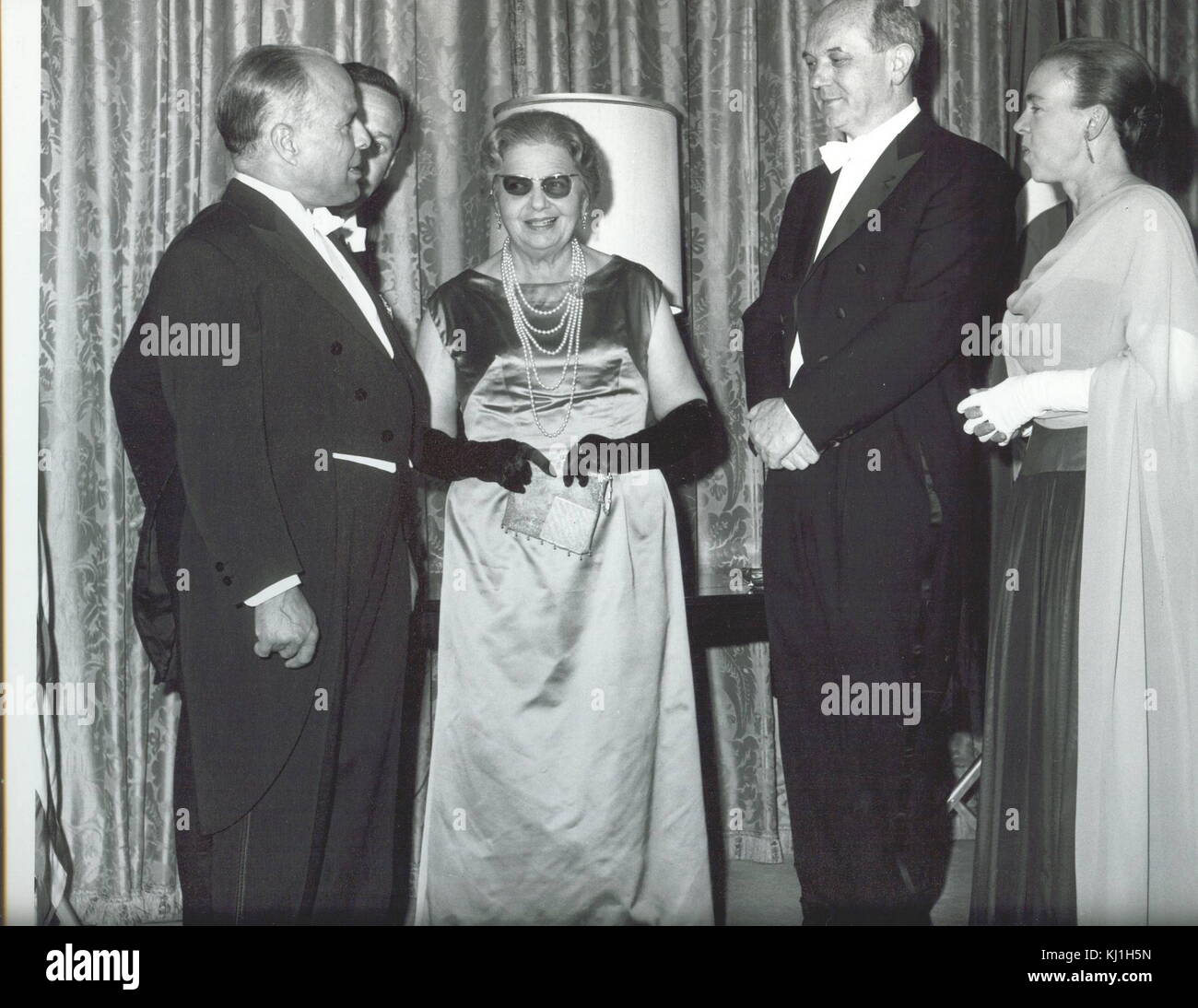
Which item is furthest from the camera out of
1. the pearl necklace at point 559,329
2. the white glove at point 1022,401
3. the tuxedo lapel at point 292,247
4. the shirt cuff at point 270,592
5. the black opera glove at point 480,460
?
the pearl necklace at point 559,329

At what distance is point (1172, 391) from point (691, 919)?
1170mm

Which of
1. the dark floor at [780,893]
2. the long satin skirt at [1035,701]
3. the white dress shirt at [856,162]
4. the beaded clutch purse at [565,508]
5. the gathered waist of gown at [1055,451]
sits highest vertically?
the white dress shirt at [856,162]

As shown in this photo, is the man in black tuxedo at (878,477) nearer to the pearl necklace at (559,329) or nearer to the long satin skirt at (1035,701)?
the long satin skirt at (1035,701)

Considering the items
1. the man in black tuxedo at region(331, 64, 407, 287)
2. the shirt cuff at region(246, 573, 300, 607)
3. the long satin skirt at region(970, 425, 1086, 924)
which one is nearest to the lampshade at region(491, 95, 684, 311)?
the man in black tuxedo at region(331, 64, 407, 287)

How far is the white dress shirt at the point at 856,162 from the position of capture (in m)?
1.84

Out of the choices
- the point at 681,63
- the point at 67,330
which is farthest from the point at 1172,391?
the point at 67,330

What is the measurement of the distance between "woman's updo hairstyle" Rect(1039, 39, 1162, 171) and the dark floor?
138cm

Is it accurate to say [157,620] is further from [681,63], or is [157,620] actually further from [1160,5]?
[1160,5]

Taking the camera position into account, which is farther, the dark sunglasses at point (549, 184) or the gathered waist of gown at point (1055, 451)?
the dark sunglasses at point (549, 184)

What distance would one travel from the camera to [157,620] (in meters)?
1.70

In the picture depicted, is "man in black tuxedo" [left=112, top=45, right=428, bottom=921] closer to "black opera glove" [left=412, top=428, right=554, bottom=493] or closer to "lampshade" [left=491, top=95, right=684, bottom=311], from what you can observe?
"black opera glove" [left=412, top=428, right=554, bottom=493]

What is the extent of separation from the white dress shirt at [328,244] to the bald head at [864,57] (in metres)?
0.81

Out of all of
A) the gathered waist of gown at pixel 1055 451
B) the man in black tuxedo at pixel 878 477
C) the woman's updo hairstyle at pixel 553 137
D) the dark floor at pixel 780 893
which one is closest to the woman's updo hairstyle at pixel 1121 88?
the man in black tuxedo at pixel 878 477

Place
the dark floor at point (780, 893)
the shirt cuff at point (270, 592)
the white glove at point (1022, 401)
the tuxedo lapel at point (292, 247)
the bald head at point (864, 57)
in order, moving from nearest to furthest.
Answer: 1. the shirt cuff at point (270, 592)
2. the tuxedo lapel at point (292, 247)
3. the white glove at point (1022, 401)
4. the bald head at point (864, 57)
5. the dark floor at point (780, 893)
